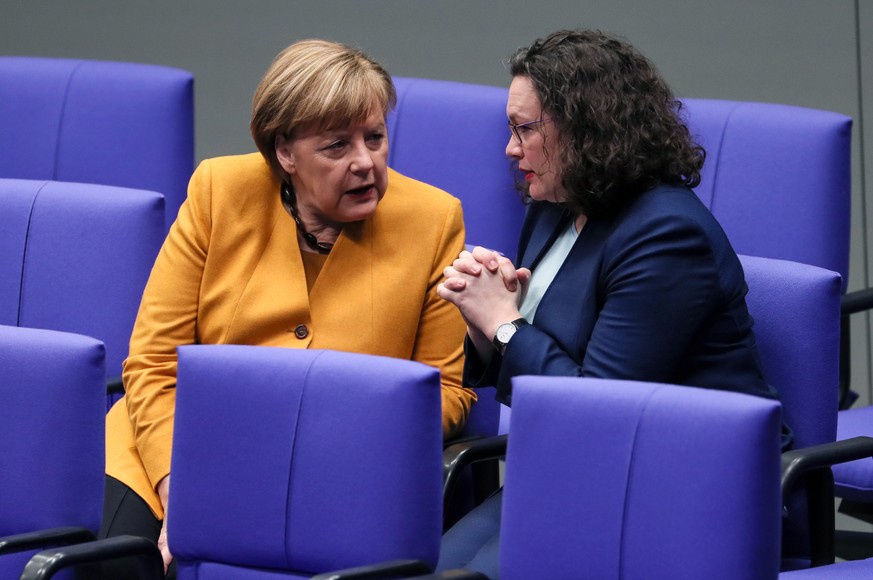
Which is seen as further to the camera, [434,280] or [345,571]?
[434,280]

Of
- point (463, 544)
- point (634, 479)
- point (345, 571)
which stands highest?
point (634, 479)

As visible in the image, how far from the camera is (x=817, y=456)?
191 cm

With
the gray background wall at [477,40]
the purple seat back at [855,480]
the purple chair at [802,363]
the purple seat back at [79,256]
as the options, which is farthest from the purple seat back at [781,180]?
the purple seat back at [79,256]

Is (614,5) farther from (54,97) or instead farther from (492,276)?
(492,276)

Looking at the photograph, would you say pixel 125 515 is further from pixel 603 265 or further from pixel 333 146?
pixel 603 265

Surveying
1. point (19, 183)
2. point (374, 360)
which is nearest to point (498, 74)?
point (19, 183)

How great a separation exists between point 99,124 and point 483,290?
1.34 metres

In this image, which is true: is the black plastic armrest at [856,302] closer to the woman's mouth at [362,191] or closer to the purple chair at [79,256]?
the woman's mouth at [362,191]

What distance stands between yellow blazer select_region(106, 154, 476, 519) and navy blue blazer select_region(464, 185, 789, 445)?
23 cm

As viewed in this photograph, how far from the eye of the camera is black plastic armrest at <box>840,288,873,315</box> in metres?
2.67

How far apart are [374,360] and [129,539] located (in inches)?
15.4

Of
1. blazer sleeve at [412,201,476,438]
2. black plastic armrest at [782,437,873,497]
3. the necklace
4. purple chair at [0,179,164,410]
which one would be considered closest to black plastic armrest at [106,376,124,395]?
purple chair at [0,179,164,410]

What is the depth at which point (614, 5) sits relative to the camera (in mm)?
3643

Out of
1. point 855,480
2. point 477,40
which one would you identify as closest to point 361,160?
point 855,480
